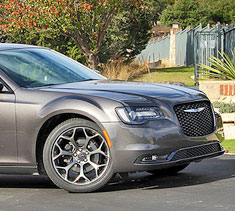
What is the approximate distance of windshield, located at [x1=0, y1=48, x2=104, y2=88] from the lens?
7988 mm

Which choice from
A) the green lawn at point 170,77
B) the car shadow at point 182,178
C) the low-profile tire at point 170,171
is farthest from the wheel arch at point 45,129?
the green lawn at point 170,77

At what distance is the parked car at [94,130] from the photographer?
7.27 m

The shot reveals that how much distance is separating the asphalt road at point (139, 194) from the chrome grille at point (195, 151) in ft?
1.13

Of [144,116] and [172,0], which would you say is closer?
[144,116]

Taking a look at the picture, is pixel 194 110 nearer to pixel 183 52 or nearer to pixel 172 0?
pixel 183 52

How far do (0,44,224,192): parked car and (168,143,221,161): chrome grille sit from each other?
1 cm

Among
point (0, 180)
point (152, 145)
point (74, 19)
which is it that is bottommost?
point (0, 180)

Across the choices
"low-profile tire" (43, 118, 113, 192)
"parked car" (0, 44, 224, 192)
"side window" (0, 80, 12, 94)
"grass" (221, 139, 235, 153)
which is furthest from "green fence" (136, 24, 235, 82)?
"low-profile tire" (43, 118, 113, 192)

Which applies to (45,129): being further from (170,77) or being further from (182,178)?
(170,77)

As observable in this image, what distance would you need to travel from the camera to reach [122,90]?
25.0 feet

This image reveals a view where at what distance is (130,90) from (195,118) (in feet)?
2.46

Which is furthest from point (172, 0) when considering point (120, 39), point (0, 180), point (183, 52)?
point (0, 180)

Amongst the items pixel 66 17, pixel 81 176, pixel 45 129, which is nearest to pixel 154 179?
pixel 81 176

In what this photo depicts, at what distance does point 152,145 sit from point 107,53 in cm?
2675
